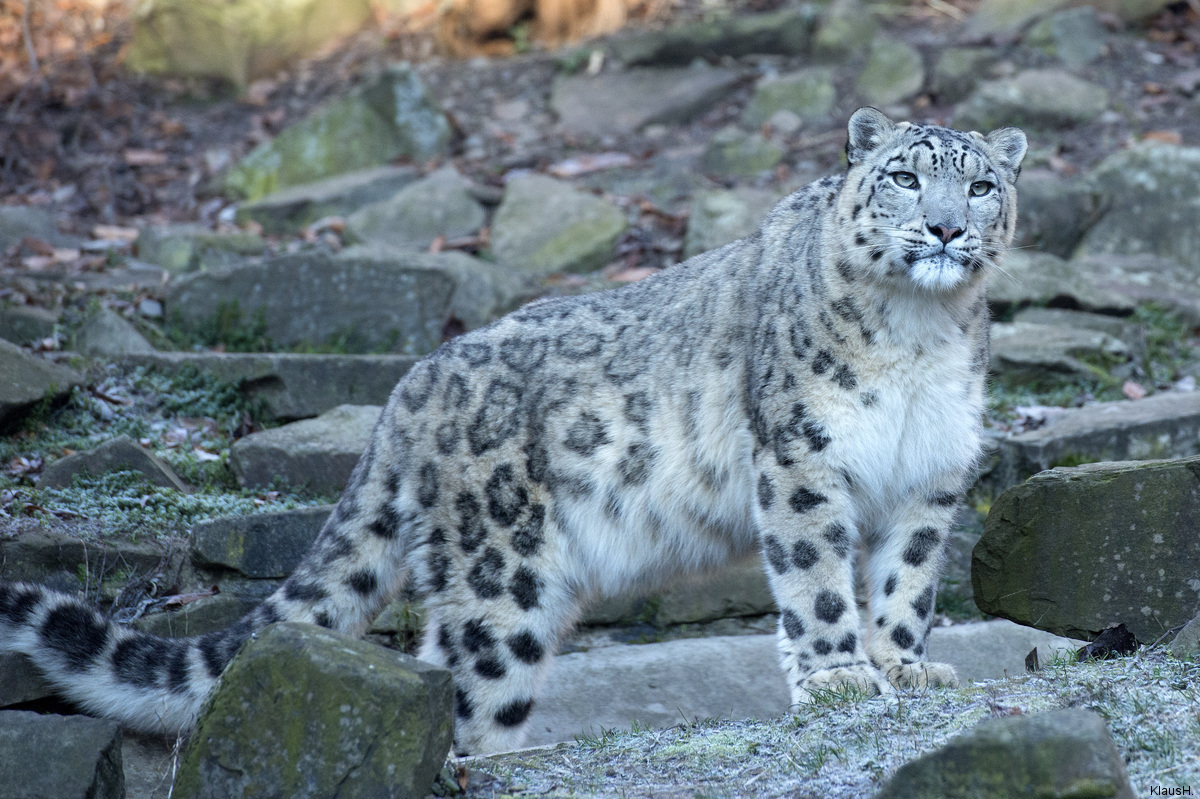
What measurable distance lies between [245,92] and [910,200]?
32.6 ft

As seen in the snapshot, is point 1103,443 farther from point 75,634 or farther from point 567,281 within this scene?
point 75,634

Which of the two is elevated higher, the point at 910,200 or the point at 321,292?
the point at 910,200

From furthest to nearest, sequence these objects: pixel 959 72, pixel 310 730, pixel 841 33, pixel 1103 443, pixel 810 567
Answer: pixel 841 33 < pixel 959 72 < pixel 1103 443 < pixel 810 567 < pixel 310 730

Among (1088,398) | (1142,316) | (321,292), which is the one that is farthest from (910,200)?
(1142,316)

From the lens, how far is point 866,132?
4.18 metres

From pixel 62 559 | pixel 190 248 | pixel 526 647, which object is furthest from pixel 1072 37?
pixel 62 559

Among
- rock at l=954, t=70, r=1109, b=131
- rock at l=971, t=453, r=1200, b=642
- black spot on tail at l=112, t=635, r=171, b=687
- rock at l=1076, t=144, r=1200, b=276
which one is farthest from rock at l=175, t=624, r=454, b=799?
rock at l=954, t=70, r=1109, b=131

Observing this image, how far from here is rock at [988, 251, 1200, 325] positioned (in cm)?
791

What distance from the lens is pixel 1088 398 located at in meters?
7.01

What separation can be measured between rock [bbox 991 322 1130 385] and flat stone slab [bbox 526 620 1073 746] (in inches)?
87.9

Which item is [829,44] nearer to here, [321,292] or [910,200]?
[321,292]

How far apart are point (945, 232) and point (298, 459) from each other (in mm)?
3034

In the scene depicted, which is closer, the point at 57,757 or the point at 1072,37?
the point at 57,757

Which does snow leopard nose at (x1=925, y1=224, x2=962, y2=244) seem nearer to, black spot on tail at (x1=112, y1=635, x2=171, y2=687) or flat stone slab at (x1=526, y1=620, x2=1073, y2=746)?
flat stone slab at (x1=526, y1=620, x2=1073, y2=746)
